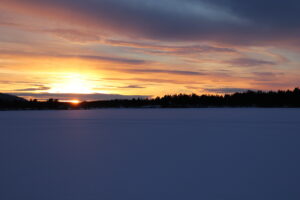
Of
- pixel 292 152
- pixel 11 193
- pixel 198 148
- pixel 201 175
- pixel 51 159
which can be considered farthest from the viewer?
pixel 198 148

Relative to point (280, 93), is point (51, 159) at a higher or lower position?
lower

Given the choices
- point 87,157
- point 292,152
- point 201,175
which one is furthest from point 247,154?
point 87,157

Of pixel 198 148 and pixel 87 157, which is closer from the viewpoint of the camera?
pixel 87 157

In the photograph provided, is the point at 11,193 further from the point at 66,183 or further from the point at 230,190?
the point at 230,190

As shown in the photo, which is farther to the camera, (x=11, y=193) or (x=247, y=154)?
(x=247, y=154)

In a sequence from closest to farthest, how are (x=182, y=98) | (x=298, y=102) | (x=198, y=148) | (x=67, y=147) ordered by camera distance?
(x=198, y=148)
(x=67, y=147)
(x=298, y=102)
(x=182, y=98)

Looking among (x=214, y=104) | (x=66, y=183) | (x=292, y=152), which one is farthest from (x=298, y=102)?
(x=66, y=183)

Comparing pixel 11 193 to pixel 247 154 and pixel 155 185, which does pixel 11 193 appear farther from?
pixel 247 154

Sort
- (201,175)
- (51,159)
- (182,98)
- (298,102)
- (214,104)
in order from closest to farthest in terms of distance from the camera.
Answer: (201,175) → (51,159) → (298,102) → (214,104) → (182,98)

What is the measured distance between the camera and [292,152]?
1268 cm

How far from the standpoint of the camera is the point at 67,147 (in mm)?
15109

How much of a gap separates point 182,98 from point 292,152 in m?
158

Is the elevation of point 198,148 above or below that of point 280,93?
below

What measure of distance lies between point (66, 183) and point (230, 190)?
182 inches
